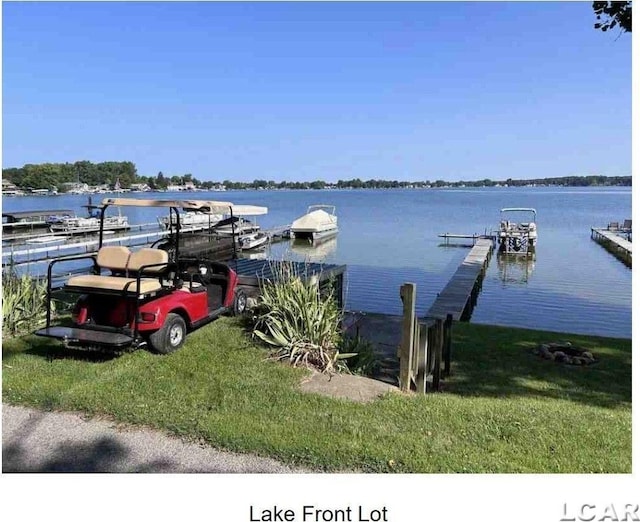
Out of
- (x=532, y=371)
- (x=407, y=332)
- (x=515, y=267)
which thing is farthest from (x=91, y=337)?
(x=515, y=267)

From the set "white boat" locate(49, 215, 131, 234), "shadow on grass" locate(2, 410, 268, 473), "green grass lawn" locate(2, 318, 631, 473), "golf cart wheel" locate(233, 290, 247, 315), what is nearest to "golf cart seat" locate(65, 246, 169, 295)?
"green grass lawn" locate(2, 318, 631, 473)

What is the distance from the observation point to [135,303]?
560cm

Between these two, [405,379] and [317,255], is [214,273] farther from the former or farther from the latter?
[317,255]

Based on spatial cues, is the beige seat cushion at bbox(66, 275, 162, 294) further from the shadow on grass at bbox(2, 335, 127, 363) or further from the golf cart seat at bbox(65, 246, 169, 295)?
the shadow on grass at bbox(2, 335, 127, 363)

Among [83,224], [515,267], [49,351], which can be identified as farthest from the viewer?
[83,224]

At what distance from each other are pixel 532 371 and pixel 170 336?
180 inches

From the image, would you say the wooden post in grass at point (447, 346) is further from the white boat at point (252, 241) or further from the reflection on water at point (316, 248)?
the reflection on water at point (316, 248)

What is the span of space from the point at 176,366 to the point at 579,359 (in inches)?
214

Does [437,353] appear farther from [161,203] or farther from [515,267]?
[515,267]

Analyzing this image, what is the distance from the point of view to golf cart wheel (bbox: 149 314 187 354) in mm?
5738

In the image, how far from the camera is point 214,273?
24.6 feet

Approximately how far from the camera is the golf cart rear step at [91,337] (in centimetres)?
535

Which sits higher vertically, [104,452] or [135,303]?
[135,303]

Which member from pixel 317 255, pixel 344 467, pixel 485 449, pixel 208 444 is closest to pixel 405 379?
pixel 485 449
